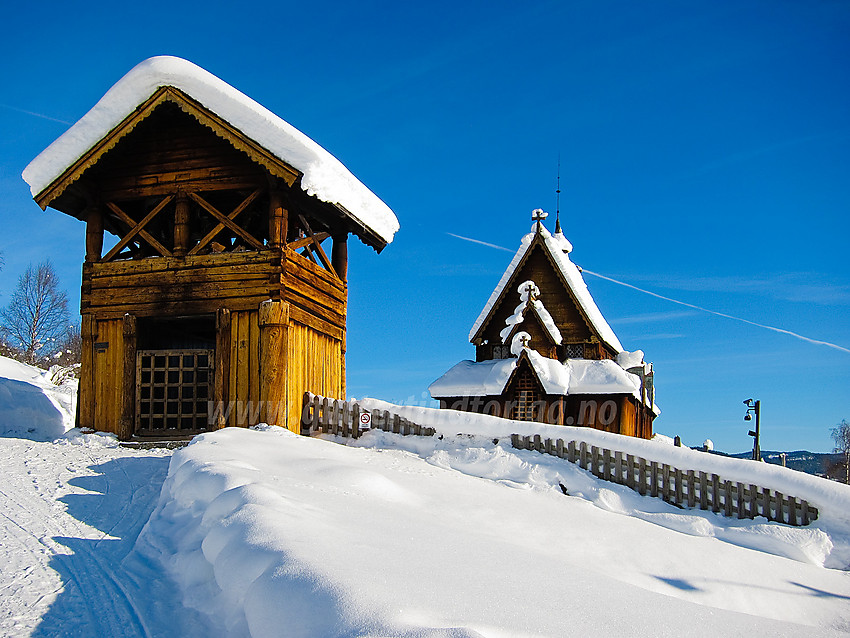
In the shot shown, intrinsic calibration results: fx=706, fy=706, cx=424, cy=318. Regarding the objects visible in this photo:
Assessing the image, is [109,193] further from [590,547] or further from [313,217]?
[590,547]

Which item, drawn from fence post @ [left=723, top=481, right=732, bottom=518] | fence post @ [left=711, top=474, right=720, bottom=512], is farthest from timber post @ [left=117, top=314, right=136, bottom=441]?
fence post @ [left=723, top=481, right=732, bottom=518]

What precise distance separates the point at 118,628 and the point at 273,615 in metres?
1.69

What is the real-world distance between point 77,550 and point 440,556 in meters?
3.48

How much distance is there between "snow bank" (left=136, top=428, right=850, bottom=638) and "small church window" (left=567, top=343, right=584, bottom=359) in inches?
482

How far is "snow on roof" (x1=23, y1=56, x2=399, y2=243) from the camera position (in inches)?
519

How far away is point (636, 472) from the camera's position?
41.8 feet

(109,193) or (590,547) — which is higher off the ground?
(109,193)

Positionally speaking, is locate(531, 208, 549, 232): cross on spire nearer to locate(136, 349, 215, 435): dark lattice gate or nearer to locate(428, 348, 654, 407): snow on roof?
locate(428, 348, 654, 407): snow on roof

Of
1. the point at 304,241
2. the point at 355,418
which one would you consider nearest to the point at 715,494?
the point at 355,418

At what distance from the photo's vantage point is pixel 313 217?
1595 centimetres

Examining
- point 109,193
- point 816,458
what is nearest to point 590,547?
point 109,193

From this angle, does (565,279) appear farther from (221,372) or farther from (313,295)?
(221,372)

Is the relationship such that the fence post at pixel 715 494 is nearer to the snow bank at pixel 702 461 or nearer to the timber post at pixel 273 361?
the snow bank at pixel 702 461

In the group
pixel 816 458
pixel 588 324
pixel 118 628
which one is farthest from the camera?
pixel 816 458
